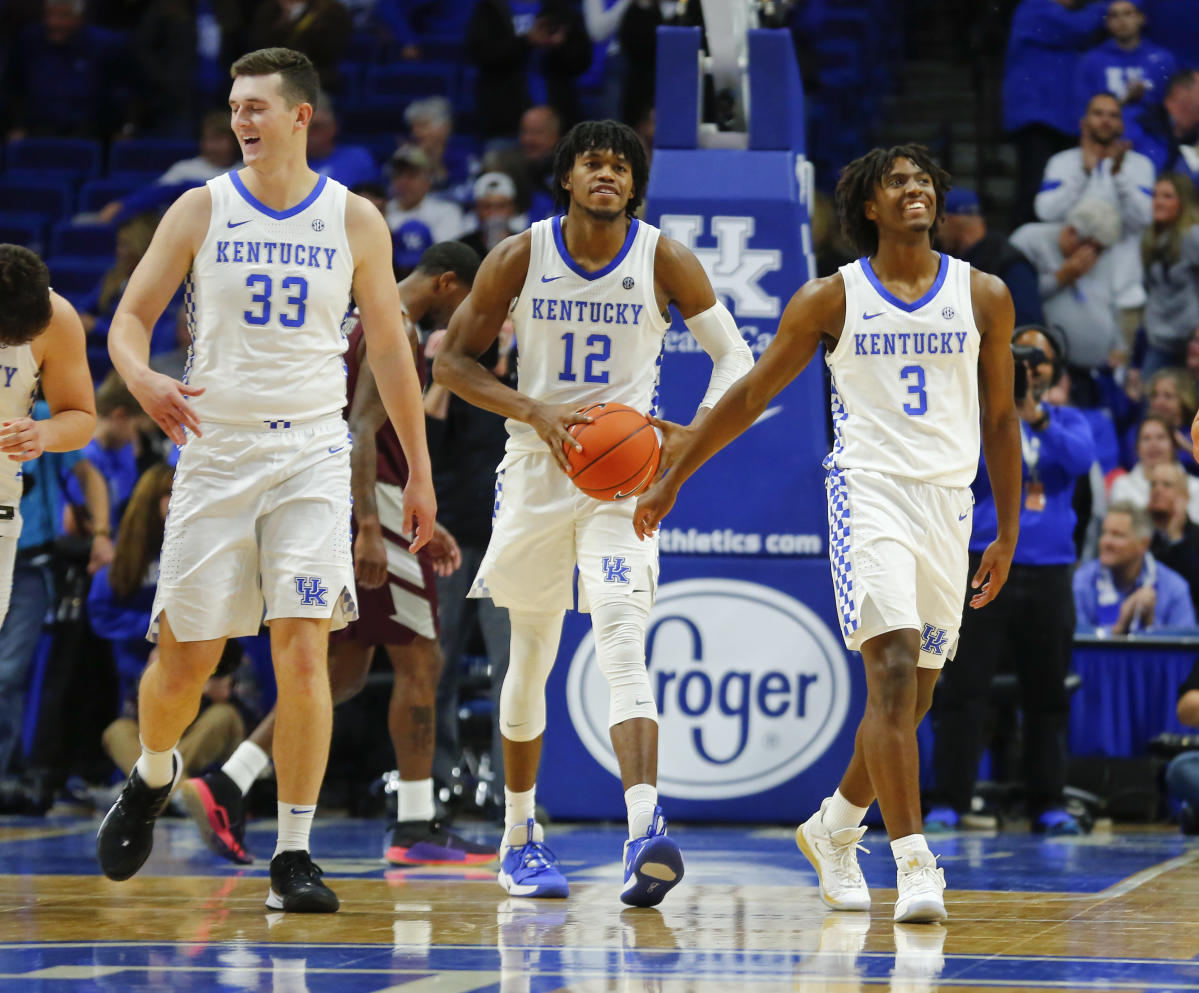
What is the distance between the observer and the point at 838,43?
15367mm

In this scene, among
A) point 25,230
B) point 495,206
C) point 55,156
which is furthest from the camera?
point 55,156

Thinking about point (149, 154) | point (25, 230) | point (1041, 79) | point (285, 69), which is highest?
point (149, 154)

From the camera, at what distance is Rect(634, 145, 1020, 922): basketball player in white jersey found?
5102 millimetres

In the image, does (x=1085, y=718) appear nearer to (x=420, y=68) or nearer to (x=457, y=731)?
(x=457, y=731)

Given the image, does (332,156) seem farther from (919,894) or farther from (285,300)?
(919,894)

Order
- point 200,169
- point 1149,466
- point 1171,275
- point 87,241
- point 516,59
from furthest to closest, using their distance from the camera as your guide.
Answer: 1. point 87,241
2. point 516,59
3. point 200,169
4. point 1171,275
5. point 1149,466

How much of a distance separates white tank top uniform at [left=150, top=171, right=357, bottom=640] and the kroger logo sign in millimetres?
2960

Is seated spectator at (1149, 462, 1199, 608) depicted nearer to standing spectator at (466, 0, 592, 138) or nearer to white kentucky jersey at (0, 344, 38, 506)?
standing spectator at (466, 0, 592, 138)

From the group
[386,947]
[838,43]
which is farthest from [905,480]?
[838,43]

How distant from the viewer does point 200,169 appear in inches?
548

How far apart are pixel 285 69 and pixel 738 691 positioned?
3716 mm

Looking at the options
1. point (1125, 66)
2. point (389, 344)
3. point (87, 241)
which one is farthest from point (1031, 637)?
point (87, 241)

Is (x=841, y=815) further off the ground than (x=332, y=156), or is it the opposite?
(x=332, y=156)

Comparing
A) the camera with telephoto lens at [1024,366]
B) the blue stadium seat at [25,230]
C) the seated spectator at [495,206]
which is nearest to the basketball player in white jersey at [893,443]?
the camera with telephoto lens at [1024,366]
